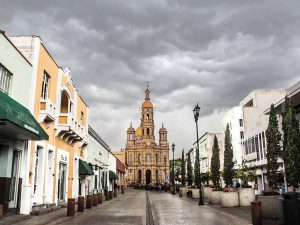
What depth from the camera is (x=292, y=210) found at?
964cm

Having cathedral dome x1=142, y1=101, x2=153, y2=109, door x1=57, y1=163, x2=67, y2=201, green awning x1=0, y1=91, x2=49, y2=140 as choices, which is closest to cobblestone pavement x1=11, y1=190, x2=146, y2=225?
green awning x1=0, y1=91, x2=49, y2=140

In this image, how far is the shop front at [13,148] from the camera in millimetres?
11538

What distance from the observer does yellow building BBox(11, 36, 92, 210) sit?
16578 millimetres

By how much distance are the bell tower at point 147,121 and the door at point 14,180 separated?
339 feet

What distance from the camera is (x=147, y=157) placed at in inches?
4734

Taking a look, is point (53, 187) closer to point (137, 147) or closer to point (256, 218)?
point (256, 218)

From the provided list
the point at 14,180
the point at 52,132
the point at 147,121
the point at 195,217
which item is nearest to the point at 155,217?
the point at 195,217

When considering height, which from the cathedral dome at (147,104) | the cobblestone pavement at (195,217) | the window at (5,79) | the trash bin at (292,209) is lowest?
the cobblestone pavement at (195,217)

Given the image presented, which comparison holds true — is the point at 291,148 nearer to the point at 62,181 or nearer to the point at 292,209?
the point at 292,209

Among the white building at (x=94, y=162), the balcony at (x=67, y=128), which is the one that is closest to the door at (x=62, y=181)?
the balcony at (x=67, y=128)

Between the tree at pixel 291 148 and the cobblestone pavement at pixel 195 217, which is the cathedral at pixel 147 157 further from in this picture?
the cobblestone pavement at pixel 195 217

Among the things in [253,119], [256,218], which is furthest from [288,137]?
[253,119]

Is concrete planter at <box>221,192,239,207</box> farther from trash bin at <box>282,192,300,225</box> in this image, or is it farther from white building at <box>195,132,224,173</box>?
white building at <box>195,132,224,173</box>

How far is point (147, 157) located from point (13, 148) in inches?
4222
